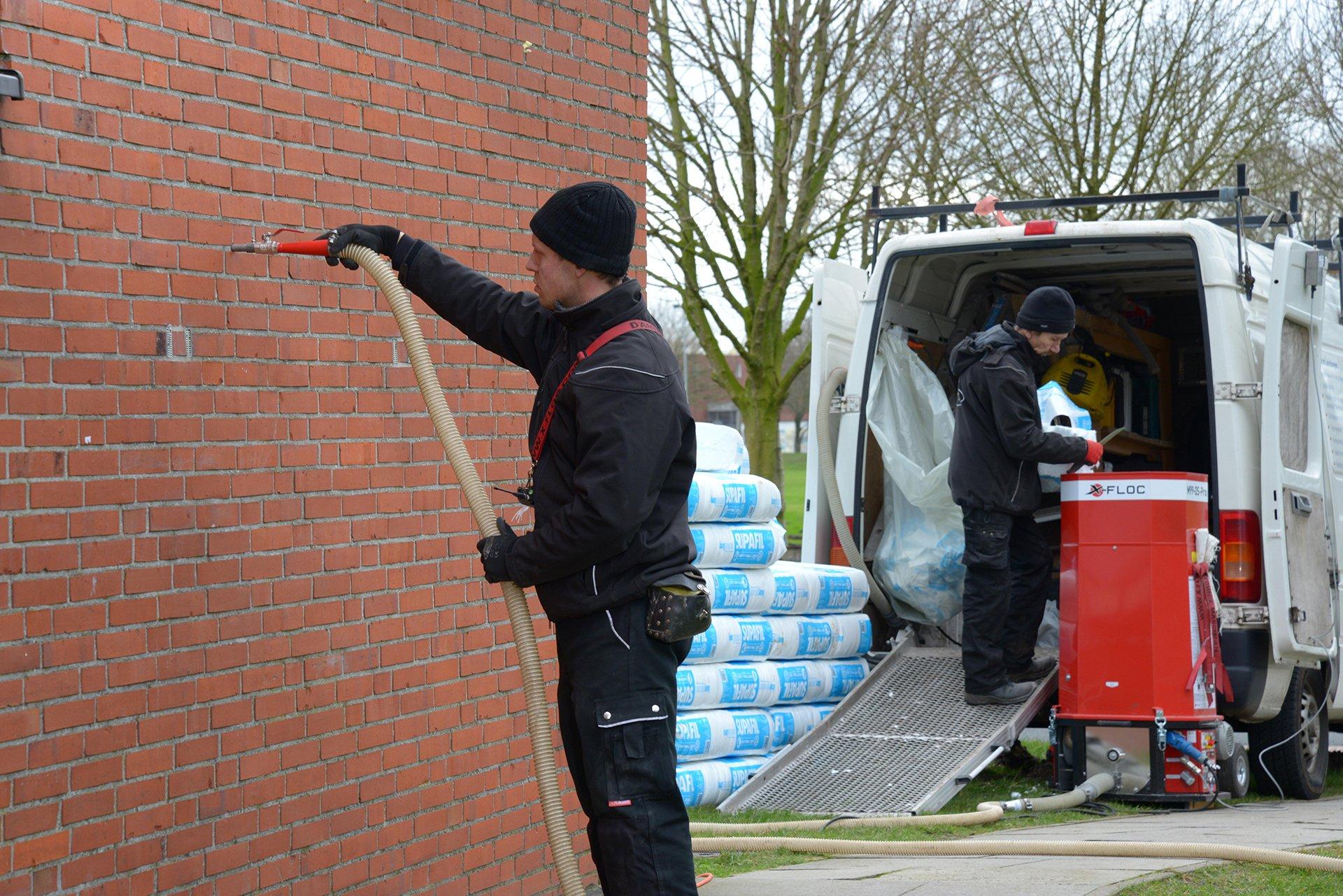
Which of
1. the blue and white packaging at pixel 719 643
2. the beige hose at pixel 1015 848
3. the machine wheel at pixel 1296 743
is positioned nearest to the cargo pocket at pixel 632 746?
the beige hose at pixel 1015 848

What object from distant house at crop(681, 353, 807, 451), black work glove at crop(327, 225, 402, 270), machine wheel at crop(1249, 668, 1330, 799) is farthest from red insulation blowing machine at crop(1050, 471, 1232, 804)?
distant house at crop(681, 353, 807, 451)

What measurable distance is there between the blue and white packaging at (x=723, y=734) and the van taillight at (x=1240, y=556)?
2.18 metres

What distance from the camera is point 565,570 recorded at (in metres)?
3.53

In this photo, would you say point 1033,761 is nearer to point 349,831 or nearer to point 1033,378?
point 1033,378

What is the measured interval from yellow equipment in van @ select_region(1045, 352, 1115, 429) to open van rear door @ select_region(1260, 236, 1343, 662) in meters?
1.52

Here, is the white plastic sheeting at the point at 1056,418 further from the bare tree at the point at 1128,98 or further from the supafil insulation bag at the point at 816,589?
the bare tree at the point at 1128,98

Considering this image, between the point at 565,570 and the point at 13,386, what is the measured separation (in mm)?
1255

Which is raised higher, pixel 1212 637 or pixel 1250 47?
pixel 1250 47

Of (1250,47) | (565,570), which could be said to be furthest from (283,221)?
(1250,47)

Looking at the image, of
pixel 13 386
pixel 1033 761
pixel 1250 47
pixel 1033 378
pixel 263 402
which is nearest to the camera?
pixel 13 386

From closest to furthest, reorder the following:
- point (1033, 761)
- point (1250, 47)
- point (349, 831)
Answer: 1. point (349, 831)
2. point (1033, 761)
3. point (1250, 47)

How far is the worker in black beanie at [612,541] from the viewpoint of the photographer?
11.5ft

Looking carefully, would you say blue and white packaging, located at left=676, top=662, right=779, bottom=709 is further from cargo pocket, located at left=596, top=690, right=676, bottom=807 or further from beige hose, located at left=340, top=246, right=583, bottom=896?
cargo pocket, located at left=596, top=690, right=676, bottom=807

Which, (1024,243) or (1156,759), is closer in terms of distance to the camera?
(1156,759)
